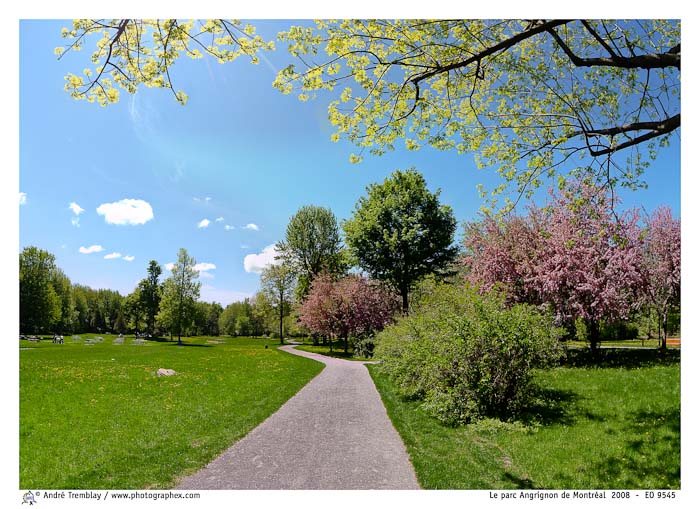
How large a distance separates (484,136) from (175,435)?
25.7 ft

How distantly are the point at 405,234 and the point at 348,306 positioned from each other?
8192mm

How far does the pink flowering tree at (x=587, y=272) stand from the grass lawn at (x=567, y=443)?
19.8 ft

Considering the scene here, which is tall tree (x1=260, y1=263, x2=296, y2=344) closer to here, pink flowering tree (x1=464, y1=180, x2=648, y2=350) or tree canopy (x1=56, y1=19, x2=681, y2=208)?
pink flowering tree (x1=464, y1=180, x2=648, y2=350)

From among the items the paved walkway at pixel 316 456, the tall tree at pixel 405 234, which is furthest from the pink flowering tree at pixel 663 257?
the paved walkway at pixel 316 456

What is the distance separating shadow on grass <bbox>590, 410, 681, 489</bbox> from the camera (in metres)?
4.78

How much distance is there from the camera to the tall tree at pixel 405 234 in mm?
21516

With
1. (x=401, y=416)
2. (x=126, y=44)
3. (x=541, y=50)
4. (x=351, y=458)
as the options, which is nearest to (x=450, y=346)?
(x=401, y=416)

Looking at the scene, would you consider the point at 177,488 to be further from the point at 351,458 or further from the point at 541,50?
the point at 541,50

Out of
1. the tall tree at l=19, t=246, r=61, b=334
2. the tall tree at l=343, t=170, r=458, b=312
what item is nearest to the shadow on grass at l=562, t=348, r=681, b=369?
the tall tree at l=343, t=170, r=458, b=312

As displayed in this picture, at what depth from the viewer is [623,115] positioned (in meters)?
7.41

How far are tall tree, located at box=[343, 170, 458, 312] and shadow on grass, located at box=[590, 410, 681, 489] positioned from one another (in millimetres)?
15636

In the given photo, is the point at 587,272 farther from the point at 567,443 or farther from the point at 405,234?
the point at 567,443

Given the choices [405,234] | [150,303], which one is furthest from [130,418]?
[150,303]
